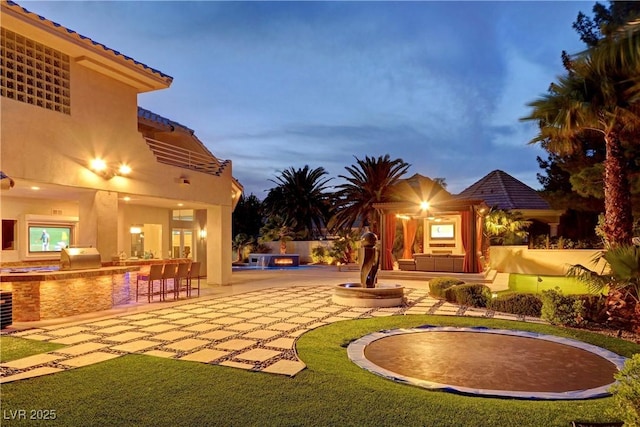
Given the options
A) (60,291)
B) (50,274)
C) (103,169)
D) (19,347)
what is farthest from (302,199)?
(19,347)

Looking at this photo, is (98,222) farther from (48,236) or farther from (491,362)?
(491,362)

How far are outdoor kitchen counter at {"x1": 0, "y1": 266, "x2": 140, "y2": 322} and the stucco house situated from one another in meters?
1.12

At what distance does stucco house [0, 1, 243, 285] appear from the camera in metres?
8.77

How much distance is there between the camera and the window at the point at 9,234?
12289 millimetres

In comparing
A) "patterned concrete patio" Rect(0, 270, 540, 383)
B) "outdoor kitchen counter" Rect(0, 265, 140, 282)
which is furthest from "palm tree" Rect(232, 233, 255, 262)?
"outdoor kitchen counter" Rect(0, 265, 140, 282)

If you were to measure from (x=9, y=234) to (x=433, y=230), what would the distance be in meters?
17.3

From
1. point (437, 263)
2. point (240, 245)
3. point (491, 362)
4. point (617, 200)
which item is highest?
point (617, 200)

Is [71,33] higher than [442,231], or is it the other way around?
[71,33]

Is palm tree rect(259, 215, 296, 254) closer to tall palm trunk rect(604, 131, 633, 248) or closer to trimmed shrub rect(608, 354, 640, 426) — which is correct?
tall palm trunk rect(604, 131, 633, 248)

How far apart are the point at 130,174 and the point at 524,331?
387 inches

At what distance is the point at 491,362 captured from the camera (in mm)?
5727

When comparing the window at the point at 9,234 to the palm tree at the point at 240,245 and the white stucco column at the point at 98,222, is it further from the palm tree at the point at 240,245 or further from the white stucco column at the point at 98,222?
the palm tree at the point at 240,245

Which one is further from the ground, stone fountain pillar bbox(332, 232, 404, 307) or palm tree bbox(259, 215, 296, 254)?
palm tree bbox(259, 215, 296, 254)

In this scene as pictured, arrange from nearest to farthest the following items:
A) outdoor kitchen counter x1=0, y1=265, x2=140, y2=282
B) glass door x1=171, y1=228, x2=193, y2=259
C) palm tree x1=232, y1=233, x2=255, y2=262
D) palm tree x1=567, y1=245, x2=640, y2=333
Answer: palm tree x1=567, y1=245, x2=640, y2=333, outdoor kitchen counter x1=0, y1=265, x2=140, y2=282, glass door x1=171, y1=228, x2=193, y2=259, palm tree x1=232, y1=233, x2=255, y2=262
